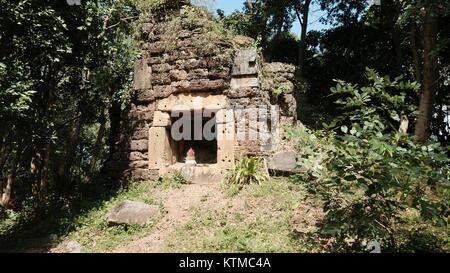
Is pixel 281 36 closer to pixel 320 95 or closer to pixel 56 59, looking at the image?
pixel 320 95

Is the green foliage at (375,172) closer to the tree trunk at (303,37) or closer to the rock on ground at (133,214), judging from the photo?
the rock on ground at (133,214)

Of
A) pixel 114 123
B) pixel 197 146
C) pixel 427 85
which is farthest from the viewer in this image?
pixel 197 146

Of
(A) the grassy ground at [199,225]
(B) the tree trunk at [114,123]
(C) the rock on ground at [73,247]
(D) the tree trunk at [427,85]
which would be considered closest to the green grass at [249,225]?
(A) the grassy ground at [199,225]

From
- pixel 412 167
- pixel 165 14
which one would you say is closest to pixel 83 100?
pixel 165 14

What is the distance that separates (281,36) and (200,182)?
10.3 metres

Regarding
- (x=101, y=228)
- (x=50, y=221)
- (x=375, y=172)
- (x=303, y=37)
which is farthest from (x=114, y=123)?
(x=303, y=37)

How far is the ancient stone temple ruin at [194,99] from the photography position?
774 cm

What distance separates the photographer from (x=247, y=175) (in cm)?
716

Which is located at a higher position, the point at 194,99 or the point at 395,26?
the point at 395,26

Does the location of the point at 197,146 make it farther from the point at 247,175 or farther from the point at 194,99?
the point at 247,175

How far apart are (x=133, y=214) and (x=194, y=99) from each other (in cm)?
288

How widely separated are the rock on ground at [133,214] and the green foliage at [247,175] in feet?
5.10

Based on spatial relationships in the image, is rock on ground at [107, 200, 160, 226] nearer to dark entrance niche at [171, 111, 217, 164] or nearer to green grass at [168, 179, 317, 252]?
green grass at [168, 179, 317, 252]

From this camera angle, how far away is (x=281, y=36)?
52.4 feet
